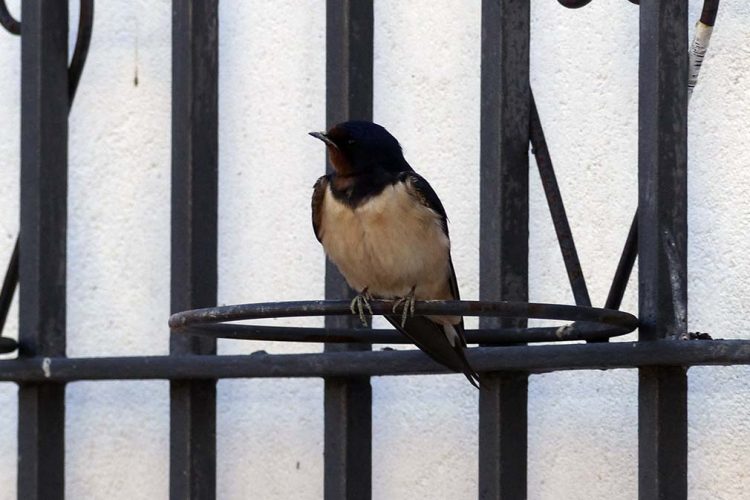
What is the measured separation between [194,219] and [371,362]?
534 mm

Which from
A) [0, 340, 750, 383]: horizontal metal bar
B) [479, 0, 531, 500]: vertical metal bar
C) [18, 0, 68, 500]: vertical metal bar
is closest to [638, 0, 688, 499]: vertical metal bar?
[0, 340, 750, 383]: horizontal metal bar

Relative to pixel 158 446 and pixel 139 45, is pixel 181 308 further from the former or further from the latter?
pixel 139 45

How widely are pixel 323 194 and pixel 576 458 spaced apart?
0.72 meters

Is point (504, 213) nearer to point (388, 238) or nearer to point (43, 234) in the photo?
point (388, 238)

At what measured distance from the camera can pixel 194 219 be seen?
3.37 metres

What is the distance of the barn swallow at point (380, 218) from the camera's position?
115 inches

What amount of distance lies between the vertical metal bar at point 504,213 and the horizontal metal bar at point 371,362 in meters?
0.08

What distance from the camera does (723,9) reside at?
10.3ft

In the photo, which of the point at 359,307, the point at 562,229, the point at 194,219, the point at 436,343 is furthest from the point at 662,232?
the point at 194,219

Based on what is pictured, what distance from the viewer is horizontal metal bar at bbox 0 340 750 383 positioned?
109 inches

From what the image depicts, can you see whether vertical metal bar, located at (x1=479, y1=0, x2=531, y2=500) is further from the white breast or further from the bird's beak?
the bird's beak

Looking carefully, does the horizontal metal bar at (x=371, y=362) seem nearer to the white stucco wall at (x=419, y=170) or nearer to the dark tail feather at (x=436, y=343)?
the dark tail feather at (x=436, y=343)

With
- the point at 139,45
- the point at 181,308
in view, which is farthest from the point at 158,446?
the point at 139,45

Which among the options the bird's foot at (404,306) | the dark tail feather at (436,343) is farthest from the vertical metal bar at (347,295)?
the bird's foot at (404,306)
